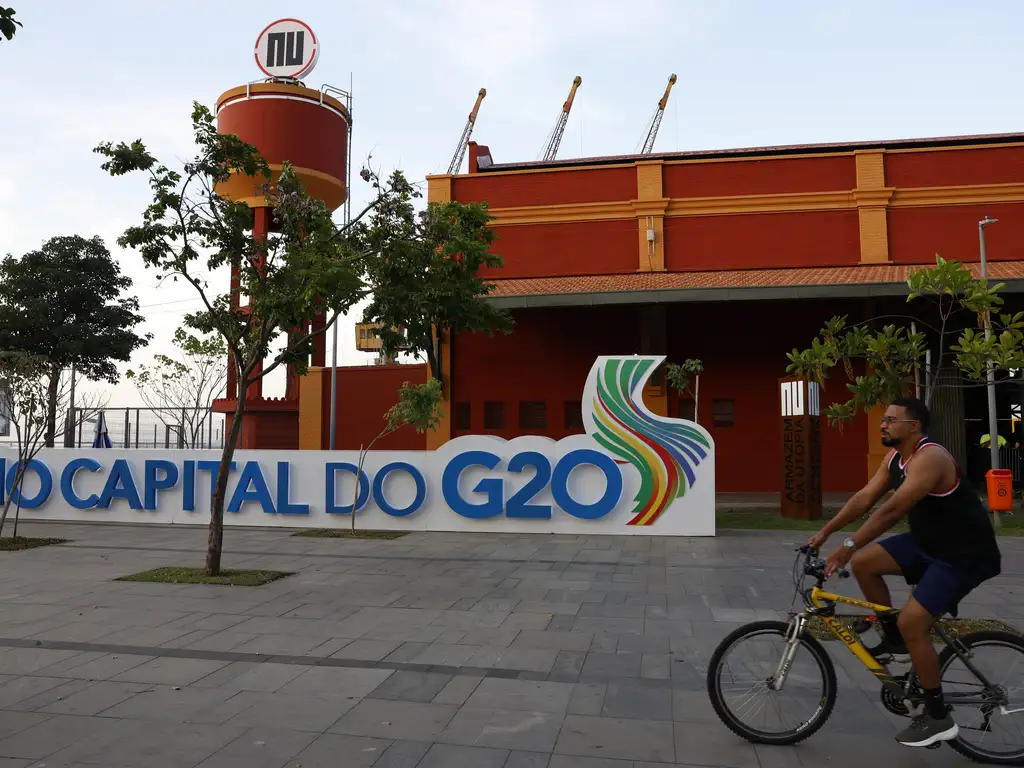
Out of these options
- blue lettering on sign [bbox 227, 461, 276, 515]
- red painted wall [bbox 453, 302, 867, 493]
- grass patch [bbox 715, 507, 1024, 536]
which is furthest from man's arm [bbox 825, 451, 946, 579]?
red painted wall [bbox 453, 302, 867, 493]

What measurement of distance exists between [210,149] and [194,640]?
6.14m

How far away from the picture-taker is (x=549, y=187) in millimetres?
25797

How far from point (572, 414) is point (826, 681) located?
20967 millimetres

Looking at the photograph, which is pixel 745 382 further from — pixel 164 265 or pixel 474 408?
pixel 164 265

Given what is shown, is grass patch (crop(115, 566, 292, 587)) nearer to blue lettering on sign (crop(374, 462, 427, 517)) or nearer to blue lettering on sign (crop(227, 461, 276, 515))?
blue lettering on sign (crop(374, 462, 427, 517))

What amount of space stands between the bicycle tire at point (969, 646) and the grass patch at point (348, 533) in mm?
10872

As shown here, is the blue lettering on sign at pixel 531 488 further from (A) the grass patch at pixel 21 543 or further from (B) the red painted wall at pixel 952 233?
(B) the red painted wall at pixel 952 233

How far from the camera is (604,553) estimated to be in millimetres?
12156

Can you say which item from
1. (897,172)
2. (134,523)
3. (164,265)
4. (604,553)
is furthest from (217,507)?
(897,172)

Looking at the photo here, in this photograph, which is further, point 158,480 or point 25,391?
point 158,480

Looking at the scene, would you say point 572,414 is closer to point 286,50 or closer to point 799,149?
point 799,149

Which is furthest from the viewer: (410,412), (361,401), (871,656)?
(361,401)

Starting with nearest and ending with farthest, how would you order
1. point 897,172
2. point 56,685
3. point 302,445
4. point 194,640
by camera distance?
point 56,685
point 194,640
point 897,172
point 302,445

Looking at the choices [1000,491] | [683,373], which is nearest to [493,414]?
[683,373]
